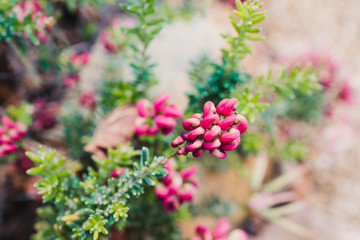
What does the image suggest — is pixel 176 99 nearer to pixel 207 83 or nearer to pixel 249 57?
pixel 207 83

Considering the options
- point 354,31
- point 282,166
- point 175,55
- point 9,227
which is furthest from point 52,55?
point 354,31

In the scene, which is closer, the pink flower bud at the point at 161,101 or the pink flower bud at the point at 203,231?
the pink flower bud at the point at 161,101

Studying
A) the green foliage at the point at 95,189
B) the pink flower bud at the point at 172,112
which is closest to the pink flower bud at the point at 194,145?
the green foliage at the point at 95,189

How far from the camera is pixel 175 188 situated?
110 centimetres

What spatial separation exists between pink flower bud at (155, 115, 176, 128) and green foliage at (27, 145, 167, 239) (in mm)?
146

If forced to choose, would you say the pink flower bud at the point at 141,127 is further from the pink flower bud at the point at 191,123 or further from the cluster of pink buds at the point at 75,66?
the cluster of pink buds at the point at 75,66

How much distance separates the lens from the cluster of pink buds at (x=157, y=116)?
106cm

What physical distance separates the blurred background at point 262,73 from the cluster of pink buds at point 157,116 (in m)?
0.48

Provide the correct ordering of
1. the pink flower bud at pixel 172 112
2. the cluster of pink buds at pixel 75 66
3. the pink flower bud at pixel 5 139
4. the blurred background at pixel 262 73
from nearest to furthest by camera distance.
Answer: the pink flower bud at pixel 172 112, the pink flower bud at pixel 5 139, the cluster of pink buds at pixel 75 66, the blurred background at pixel 262 73

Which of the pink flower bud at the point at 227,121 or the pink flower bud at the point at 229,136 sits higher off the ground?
the pink flower bud at the point at 227,121

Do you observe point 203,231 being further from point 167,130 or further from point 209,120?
point 209,120

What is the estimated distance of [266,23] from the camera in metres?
3.34

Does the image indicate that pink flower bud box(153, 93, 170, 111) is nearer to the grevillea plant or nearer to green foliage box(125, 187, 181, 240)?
the grevillea plant

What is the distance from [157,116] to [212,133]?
14.8 inches
